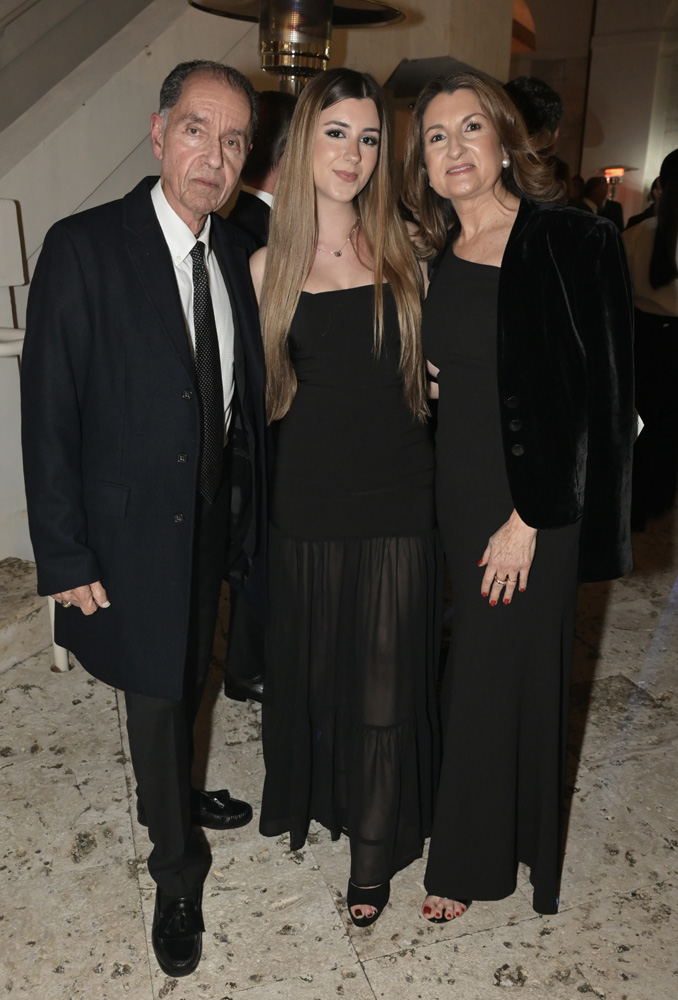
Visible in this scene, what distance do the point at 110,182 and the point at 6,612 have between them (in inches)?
71.2

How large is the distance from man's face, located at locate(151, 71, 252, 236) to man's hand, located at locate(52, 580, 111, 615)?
79 cm

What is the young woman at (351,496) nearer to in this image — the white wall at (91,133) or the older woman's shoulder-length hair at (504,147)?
the older woman's shoulder-length hair at (504,147)

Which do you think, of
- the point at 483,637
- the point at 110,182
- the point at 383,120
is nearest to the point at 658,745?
the point at 483,637

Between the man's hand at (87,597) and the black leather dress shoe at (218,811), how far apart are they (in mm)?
861

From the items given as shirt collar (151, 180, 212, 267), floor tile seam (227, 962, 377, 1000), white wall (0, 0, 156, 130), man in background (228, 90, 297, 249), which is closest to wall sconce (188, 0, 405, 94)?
man in background (228, 90, 297, 249)

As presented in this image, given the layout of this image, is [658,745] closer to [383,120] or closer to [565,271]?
[565,271]

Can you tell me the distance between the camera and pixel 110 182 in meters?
3.73

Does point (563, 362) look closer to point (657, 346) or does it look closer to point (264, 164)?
point (264, 164)

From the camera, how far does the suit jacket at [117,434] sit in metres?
1.75

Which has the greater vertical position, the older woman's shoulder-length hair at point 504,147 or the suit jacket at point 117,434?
the older woman's shoulder-length hair at point 504,147

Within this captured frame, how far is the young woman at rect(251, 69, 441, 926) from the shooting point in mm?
2025

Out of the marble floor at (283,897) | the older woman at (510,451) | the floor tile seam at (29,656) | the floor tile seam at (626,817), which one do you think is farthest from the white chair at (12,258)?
the floor tile seam at (626,817)

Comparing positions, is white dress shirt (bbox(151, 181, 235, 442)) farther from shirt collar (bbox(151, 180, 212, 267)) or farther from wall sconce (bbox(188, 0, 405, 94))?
wall sconce (bbox(188, 0, 405, 94))

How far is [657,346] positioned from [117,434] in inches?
135
